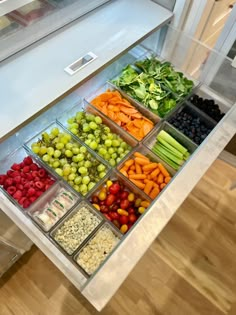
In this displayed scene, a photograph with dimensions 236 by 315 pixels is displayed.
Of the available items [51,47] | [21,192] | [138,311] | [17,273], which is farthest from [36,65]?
[138,311]

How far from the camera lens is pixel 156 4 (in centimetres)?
122

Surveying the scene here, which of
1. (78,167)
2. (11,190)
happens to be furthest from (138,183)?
(11,190)

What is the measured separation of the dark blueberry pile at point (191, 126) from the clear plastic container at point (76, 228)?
20.2 inches

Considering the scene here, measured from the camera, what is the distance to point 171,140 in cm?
115

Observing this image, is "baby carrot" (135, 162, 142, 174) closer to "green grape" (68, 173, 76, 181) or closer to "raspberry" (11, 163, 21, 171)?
"green grape" (68, 173, 76, 181)

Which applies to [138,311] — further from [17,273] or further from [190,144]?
[190,144]

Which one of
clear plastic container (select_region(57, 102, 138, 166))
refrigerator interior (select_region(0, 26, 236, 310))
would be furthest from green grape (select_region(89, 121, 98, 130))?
refrigerator interior (select_region(0, 26, 236, 310))

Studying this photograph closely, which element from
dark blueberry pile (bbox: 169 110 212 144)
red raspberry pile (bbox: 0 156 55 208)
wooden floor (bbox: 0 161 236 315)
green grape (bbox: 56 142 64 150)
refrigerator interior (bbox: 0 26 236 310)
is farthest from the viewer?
wooden floor (bbox: 0 161 236 315)

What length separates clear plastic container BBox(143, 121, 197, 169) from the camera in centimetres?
115

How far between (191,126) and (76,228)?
633 mm

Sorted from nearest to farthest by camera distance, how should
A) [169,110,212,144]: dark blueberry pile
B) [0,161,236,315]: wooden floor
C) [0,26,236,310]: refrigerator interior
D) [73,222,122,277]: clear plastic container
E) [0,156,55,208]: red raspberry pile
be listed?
[0,26,236,310]: refrigerator interior
[73,222,122,277]: clear plastic container
[0,156,55,208]: red raspberry pile
[169,110,212,144]: dark blueberry pile
[0,161,236,315]: wooden floor

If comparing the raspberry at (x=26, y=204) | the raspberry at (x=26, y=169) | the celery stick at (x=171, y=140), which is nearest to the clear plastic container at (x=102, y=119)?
the celery stick at (x=171, y=140)

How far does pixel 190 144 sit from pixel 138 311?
0.80 m

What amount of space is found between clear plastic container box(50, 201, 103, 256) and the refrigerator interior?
0.03m
